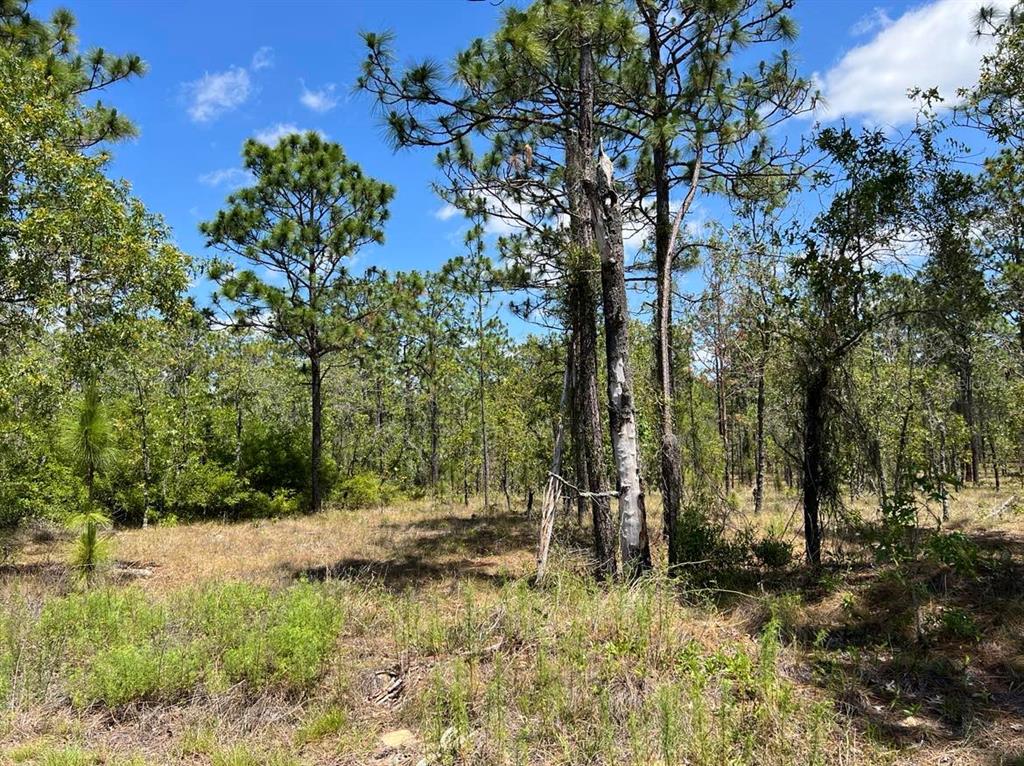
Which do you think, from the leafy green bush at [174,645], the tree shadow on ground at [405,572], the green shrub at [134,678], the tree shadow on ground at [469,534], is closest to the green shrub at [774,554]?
the tree shadow on ground at [405,572]

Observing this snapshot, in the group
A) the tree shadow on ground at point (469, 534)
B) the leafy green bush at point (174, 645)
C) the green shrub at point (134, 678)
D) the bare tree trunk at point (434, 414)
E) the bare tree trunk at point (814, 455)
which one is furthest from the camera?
the bare tree trunk at point (434, 414)

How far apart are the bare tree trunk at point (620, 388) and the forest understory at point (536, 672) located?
2.27 feet

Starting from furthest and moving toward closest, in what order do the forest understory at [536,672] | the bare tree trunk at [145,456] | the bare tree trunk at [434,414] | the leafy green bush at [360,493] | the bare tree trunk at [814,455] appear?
the bare tree trunk at [434,414]
the leafy green bush at [360,493]
the bare tree trunk at [145,456]
the bare tree trunk at [814,455]
the forest understory at [536,672]

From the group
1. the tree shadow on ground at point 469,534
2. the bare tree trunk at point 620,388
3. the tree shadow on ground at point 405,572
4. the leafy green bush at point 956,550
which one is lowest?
the tree shadow on ground at point 469,534

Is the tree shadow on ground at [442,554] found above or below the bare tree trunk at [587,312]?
below

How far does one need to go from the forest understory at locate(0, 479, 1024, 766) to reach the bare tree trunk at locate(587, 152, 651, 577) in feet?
2.27

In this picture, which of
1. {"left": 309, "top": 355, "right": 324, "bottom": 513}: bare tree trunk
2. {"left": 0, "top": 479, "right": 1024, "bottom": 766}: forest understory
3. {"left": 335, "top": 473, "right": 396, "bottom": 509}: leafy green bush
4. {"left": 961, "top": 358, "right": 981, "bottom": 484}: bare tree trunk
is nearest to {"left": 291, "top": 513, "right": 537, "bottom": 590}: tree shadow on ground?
{"left": 0, "top": 479, "right": 1024, "bottom": 766}: forest understory

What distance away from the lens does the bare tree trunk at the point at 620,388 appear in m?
6.27

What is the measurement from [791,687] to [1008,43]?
22.9ft

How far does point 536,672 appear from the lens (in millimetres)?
3920

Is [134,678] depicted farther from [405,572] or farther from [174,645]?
[405,572]

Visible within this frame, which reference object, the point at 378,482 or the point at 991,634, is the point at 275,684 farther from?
the point at 378,482

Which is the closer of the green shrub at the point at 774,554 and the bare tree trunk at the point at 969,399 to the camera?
the green shrub at the point at 774,554

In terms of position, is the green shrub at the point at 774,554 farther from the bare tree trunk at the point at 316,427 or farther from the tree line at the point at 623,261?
the bare tree trunk at the point at 316,427
